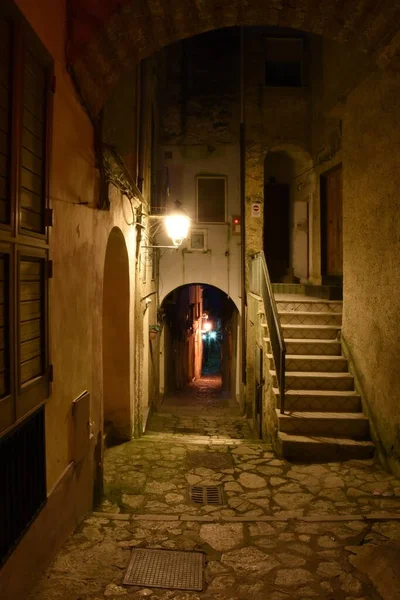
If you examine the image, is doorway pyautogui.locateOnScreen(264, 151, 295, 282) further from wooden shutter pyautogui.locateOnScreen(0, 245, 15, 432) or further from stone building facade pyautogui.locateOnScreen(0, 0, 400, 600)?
wooden shutter pyautogui.locateOnScreen(0, 245, 15, 432)

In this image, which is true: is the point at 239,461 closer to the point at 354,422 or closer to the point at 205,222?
the point at 354,422

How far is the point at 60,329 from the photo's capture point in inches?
159

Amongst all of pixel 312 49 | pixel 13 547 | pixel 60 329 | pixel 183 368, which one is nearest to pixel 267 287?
pixel 60 329

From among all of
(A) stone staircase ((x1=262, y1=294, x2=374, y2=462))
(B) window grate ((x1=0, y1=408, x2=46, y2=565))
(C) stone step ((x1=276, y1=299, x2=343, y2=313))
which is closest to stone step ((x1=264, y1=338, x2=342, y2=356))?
(A) stone staircase ((x1=262, y1=294, x2=374, y2=462))

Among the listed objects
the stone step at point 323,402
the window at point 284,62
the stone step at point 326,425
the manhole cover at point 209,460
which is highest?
the window at point 284,62

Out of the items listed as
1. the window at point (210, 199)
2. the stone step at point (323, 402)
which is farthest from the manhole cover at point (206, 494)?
the window at point (210, 199)

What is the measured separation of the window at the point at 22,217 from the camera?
→ 2865 millimetres

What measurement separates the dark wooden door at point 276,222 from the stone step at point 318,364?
6667 mm

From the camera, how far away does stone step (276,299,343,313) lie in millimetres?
9859

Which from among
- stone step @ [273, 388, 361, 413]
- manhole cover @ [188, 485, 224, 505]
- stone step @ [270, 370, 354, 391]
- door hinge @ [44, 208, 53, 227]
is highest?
door hinge @ [44, 208, 53, 227]

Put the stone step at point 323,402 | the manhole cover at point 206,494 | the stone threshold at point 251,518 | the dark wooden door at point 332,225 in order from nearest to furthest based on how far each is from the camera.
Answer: the stone threshold at point 251,518 → the manhole cover at point 206,494 → the stone step at point 323,402 → the dark wooden door at point 332,225

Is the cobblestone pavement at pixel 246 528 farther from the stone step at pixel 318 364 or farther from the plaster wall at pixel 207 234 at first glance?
the plaster wall at pixel 207 234

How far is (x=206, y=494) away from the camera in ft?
18.8

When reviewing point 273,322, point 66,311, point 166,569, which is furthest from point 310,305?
point 166,569
